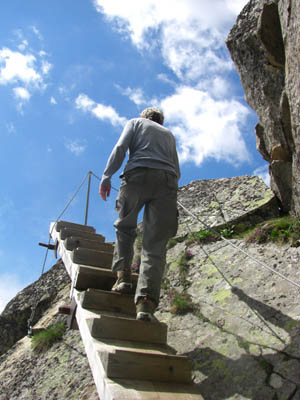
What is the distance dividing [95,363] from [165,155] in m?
2.45

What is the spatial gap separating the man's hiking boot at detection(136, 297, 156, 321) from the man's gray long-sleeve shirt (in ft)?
4.81

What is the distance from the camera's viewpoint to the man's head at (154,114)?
481cm

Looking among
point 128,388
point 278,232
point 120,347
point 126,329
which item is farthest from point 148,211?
point 278,232

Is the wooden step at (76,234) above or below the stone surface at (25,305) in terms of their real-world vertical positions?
above

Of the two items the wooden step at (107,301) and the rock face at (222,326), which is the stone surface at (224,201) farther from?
the wooden step at (107,301)

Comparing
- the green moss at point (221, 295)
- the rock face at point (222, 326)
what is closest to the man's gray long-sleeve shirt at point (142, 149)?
the rock face at point (222, 326)

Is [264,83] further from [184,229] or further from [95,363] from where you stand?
[95,363]

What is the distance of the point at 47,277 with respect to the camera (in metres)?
8.38

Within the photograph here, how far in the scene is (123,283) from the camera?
412cm

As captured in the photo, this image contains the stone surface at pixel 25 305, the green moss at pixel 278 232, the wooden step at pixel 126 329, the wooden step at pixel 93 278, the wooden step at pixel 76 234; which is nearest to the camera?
the wooden step at pixel 126 329

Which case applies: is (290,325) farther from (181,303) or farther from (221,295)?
(181,303)

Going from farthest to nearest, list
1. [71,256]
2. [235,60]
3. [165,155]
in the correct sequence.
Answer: [235,60], [71,256], [165,155]

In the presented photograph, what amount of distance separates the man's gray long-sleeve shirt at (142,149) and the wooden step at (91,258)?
1104 mm

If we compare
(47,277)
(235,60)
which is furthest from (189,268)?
(235,60)
